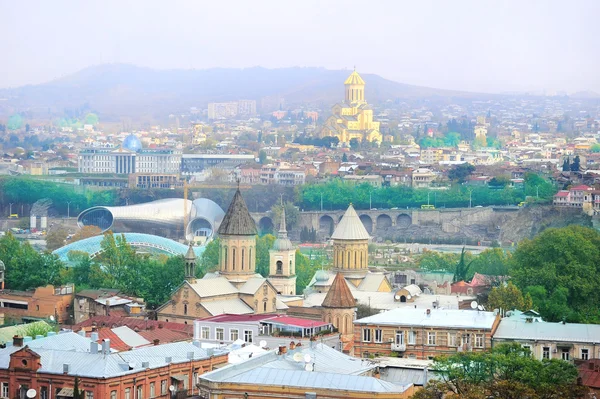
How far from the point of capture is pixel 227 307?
49.0 metres

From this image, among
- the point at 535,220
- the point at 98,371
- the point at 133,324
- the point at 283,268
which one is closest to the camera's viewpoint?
the point at 98,371

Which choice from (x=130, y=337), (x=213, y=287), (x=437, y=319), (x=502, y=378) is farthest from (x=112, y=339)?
(x=213, y=287)

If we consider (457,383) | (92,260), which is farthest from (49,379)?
(92,260)

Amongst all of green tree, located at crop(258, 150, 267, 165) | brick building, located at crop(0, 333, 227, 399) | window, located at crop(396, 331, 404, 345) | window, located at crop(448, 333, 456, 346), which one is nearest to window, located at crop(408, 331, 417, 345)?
window, located at crop(396, 331, 404, 345)

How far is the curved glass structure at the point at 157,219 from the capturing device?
4070 inches

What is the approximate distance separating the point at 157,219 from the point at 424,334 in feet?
219

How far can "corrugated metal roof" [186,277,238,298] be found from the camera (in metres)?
48.9

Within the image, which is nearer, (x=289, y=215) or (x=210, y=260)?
(x=210, y=260)

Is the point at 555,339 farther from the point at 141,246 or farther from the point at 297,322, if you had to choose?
the point at 141,246

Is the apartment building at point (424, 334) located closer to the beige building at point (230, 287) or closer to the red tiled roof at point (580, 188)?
the beige building at point (230, 287)

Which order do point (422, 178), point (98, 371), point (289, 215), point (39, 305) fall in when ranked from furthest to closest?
point (422, 178) < point (289, 215) < point (39, 305) < point (98, 371)

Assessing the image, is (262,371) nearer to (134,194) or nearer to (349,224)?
(349,224)

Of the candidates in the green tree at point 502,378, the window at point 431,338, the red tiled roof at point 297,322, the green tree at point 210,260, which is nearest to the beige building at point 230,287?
the red tiled roof at point 297,322

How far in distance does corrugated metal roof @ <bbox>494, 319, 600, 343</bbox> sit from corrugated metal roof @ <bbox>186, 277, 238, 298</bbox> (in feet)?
35.5
